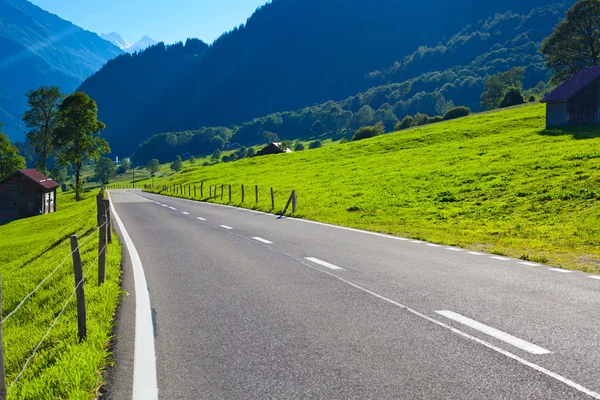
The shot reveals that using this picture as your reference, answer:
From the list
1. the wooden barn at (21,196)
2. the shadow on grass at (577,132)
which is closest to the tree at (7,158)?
the wooden barn at (21,196)

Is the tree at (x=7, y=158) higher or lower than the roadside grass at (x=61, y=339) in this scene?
higher

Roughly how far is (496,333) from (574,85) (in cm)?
5492

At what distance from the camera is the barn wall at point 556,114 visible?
5056 centimetres

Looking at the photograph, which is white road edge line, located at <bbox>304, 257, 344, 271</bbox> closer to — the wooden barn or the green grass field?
the green grass field

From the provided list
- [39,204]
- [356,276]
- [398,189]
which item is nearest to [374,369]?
[356,276]

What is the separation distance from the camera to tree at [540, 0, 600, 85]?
69812 mm

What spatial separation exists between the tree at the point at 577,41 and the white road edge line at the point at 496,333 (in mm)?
76620

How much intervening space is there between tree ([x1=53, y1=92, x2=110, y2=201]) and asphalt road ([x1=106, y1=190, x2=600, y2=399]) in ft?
193

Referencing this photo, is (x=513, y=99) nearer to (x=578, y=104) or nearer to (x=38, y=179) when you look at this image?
(x=578, y=104)

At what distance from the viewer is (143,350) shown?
523 centimetres

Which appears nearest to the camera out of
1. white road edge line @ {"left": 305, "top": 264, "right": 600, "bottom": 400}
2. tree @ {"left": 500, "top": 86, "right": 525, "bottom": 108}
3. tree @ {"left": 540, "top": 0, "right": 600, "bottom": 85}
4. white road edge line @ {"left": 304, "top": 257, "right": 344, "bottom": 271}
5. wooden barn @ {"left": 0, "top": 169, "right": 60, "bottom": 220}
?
white road edge line @ {"left": 305, "top": 264, "right": 600, "bottom": 400}

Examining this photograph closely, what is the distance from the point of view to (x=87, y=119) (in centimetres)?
6366

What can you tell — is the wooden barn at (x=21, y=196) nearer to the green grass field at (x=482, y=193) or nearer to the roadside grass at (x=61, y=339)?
the green grass field at (x=482, y=193)

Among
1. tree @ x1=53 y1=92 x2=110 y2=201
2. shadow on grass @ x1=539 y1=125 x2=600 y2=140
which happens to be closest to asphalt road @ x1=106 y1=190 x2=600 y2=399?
shadow on grass @ x1=539 y1=125 x2=600 y2=140
